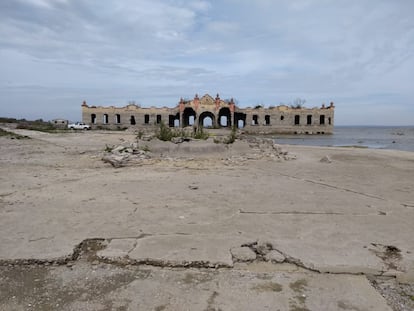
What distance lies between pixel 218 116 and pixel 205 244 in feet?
162

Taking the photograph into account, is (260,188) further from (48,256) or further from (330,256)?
(48,256)

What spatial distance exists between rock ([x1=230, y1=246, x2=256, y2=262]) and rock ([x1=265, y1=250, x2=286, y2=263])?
0.14 metres

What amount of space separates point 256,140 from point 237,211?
10.2 meters

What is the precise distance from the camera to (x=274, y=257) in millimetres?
3365

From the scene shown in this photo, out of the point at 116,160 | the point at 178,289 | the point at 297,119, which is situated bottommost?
the point at 178,289

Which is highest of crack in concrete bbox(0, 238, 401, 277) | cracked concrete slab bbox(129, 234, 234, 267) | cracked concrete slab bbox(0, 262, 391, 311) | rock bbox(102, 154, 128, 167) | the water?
rock bbox(102, 154, 128, 167)

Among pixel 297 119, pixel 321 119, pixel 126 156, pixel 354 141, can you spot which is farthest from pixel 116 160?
pixel 321 119

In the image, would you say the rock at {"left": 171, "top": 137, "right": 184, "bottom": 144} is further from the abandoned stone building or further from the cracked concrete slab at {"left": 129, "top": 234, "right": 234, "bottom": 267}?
the abandoned stone building

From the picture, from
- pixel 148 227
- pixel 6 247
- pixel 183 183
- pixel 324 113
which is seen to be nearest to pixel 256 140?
pixel 183 183

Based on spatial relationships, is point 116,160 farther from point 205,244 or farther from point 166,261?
point 166,261

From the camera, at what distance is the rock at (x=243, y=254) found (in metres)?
3.33

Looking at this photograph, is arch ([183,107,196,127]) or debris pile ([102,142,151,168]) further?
arch ([183,107,196,127])

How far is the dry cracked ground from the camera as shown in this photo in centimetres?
265

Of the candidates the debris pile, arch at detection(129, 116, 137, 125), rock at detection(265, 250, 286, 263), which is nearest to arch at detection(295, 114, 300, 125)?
arch at detection(129, 116, 137, 125)
